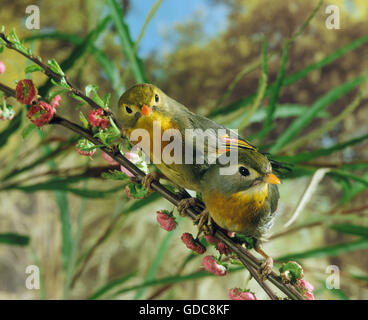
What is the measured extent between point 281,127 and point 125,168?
99 cm

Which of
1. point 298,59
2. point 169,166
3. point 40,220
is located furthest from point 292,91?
point 169,166

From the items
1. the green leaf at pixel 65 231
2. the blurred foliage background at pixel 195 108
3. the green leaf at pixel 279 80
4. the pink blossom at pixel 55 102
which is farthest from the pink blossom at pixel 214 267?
the blurred foliage background at pixel 195 108

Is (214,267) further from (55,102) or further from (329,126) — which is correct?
(329,126)

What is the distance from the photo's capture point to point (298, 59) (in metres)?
1.01

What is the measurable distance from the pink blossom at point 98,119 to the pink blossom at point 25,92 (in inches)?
1.1

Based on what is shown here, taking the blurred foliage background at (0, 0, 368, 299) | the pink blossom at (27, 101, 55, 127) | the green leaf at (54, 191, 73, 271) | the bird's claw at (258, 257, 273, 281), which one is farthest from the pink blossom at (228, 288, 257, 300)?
the blurred foliage background at (0, 0, 368, 299)

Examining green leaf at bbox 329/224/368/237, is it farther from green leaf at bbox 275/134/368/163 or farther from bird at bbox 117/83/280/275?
bird at bbox 117/83/280/275

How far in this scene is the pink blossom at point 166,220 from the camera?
0.19 metres

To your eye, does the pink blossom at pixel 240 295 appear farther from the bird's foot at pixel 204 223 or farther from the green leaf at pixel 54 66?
the green leaf at pixel 54 66

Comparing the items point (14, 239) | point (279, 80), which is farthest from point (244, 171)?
point (14, 239)

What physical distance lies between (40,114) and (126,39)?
27cm

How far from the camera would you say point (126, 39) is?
1.35 ft

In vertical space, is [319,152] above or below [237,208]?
above
